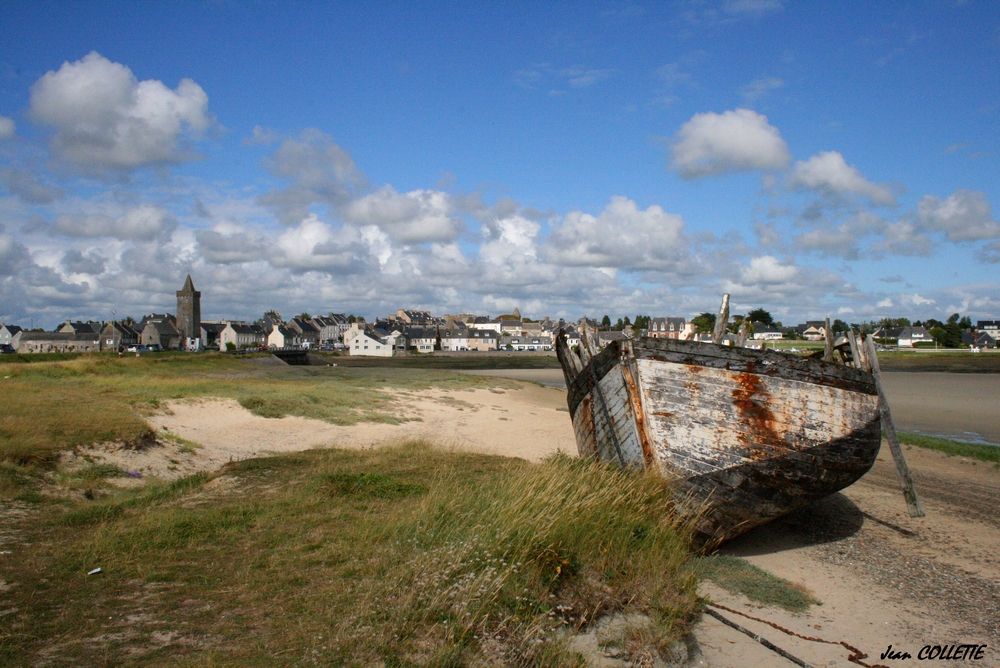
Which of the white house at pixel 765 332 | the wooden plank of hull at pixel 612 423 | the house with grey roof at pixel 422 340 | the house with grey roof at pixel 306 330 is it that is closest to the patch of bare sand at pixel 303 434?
the wooden plank of hull at pixel 612 423

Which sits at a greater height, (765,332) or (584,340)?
(584,340)

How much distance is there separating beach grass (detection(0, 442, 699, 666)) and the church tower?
4307 inches

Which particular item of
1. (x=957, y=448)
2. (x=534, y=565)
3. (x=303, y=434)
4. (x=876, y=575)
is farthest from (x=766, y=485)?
(x=957, y=448)

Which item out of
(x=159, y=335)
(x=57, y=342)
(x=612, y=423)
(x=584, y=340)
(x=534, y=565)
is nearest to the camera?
(x=534, y=565)

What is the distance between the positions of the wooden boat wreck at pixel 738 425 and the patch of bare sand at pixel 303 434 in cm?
524

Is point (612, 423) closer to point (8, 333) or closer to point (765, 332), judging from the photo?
point (765, 332)

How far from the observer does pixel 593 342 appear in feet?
37.7

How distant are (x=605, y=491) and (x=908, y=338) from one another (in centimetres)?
13036

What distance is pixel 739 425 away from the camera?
8.19 m

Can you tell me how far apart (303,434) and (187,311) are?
10353cm

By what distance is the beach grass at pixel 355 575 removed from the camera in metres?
4.55

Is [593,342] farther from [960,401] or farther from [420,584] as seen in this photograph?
[960,401]

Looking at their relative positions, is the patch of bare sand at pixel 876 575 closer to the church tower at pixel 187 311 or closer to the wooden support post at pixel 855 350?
the wooden support post at pixel 855 350

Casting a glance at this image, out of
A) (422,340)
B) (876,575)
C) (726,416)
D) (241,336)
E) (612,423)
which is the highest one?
(241,336)
